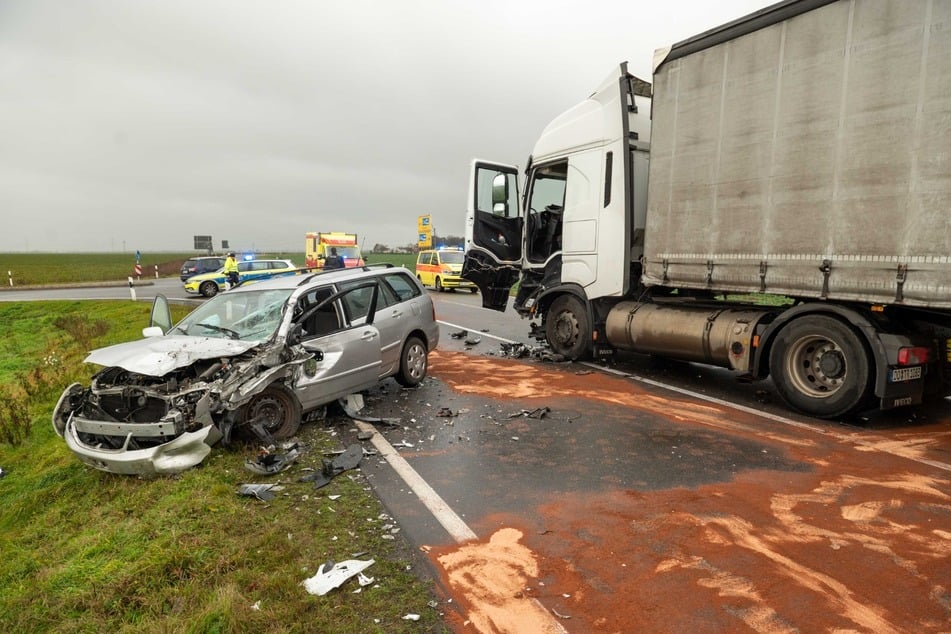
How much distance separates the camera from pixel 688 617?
9.11 feet

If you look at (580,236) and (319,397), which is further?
(580,236)

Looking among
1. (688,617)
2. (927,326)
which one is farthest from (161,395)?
(927,326)

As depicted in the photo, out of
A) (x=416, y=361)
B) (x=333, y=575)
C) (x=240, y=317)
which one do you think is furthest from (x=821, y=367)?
(x=240, y=317)

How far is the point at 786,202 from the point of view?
19.7 feet

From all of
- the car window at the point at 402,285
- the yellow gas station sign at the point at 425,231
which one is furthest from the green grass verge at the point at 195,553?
the yellow gas station sign at the point at 425,231

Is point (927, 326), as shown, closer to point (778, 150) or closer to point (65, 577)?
point (778, 150)

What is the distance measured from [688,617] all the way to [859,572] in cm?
116

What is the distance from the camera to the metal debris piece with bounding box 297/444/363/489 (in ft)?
15.2

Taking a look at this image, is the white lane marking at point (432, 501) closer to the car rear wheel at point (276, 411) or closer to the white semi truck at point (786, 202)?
the car rear wheel at point (276, 411)

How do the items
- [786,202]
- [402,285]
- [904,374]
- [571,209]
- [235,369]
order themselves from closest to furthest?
[235,369] → [904,374] → [786,202] → [402,285] → [571,209]

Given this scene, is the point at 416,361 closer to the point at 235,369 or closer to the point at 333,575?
the point at 235,369

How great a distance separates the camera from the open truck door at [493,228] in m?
10.4

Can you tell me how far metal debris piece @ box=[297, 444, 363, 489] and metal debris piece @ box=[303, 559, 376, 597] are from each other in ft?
4.27

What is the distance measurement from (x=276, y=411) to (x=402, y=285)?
3.00 metres
